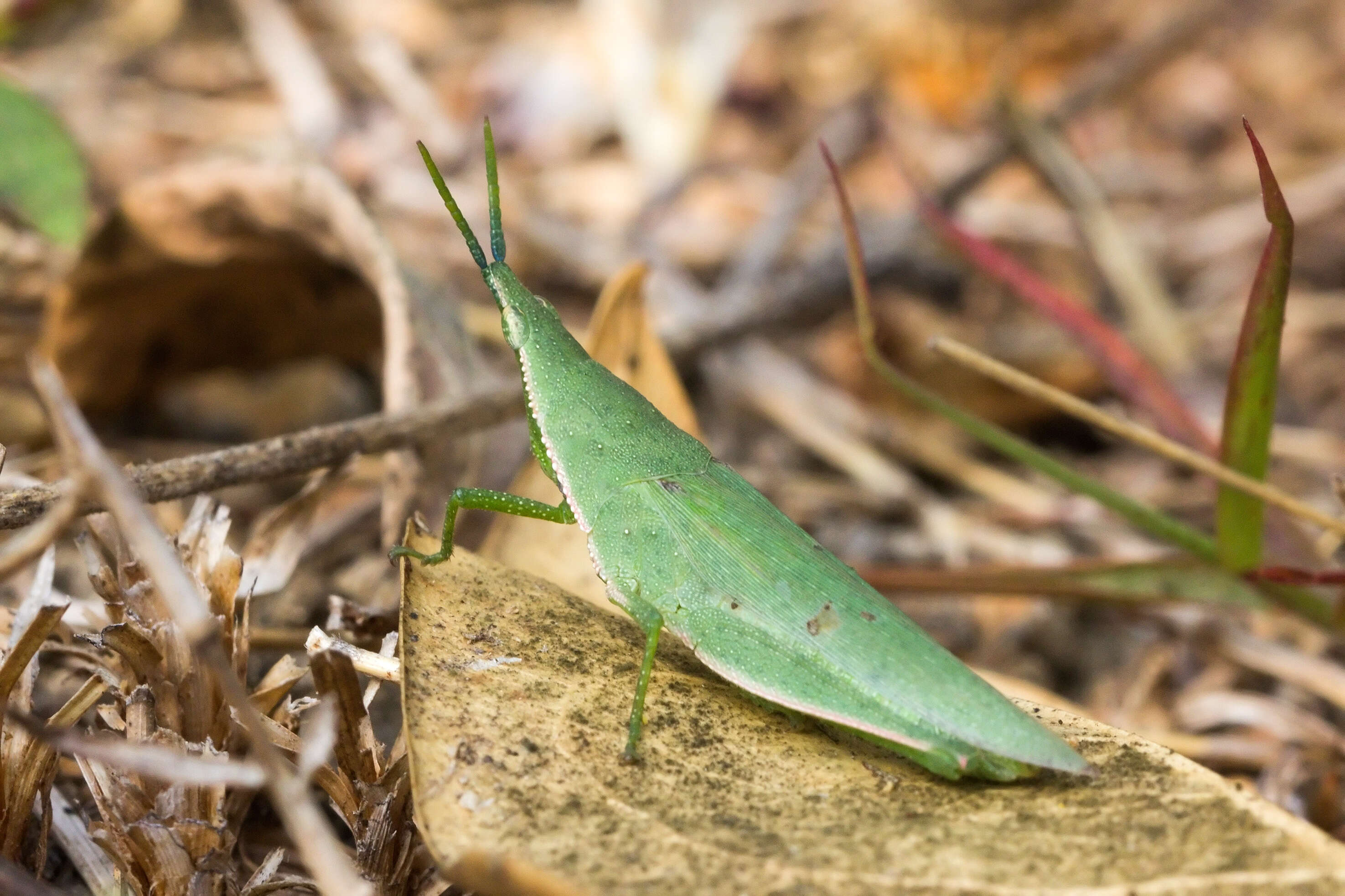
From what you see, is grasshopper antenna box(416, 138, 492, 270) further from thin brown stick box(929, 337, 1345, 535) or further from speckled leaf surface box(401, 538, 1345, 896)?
thin brown stick box(929, 337, 1345, 535)

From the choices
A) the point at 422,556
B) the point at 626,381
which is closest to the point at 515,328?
the point at 626,381

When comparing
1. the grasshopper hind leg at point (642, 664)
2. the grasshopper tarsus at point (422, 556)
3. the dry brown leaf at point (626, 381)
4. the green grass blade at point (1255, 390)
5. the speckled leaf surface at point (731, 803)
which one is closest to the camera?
the speckled leaf surface at point (731, 803)

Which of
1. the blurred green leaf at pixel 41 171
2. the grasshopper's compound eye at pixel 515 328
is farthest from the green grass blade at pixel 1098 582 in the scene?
the blurred green leaf at pixel 41 171

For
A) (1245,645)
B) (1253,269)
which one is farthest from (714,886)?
(1253,269)

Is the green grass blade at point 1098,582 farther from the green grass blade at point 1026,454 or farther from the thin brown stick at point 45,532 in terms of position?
the thin brown stick at point 45,532

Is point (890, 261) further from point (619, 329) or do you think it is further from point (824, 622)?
point (824, 622)

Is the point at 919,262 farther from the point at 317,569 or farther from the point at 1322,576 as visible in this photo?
the point at 317,569

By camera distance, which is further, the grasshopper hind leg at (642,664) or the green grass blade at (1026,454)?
the green grass blade at (1026,454)
